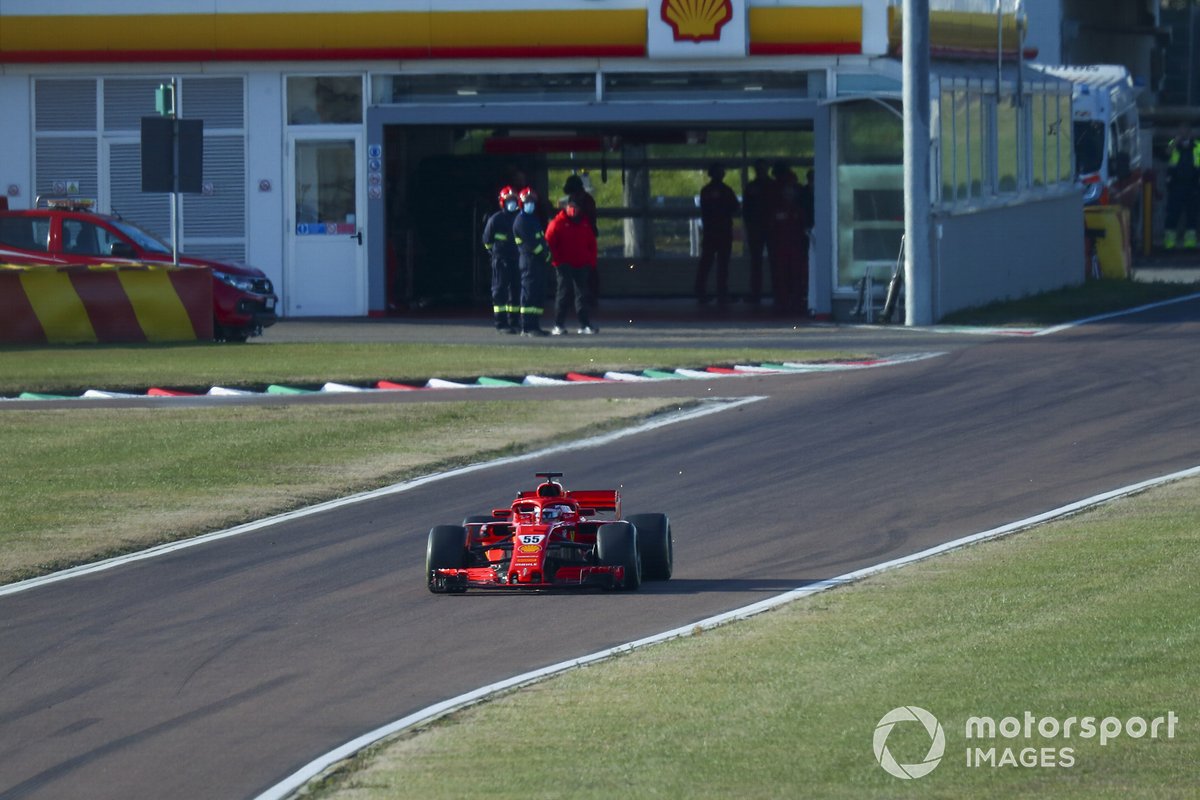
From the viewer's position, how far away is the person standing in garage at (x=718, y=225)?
101 feet

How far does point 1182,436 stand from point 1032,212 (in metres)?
15.5

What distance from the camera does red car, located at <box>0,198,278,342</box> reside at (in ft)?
86.3

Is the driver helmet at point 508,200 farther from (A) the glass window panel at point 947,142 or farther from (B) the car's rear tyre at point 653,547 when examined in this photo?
(B) the car's rear tyre at point 653,547

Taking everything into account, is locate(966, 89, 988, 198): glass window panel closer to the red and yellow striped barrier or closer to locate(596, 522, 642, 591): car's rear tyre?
the red and yellow striped barrier

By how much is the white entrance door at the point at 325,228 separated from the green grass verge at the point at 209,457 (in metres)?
11.2

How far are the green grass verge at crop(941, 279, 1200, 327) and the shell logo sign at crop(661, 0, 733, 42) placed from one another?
557cm

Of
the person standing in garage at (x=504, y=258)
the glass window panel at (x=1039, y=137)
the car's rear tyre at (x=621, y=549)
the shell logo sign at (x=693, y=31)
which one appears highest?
the shell logo sign at (x=693, y=31)

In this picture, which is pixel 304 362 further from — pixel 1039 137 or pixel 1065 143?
pixel 1065 143

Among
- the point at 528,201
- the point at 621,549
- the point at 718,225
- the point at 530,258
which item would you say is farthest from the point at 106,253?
the point at 621,549

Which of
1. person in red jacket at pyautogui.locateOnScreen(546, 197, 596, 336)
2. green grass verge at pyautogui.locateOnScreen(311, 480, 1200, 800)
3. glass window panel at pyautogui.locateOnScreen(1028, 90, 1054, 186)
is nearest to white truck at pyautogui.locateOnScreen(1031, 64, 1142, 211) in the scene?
glass window panel at pyautogui.locateOnScreen(1028, 90, 1054, 186)

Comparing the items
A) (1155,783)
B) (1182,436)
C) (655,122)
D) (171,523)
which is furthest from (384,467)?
(655,122)

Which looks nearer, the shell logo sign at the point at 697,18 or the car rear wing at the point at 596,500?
the car rear wing at the point at 596,500

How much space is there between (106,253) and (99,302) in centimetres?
145

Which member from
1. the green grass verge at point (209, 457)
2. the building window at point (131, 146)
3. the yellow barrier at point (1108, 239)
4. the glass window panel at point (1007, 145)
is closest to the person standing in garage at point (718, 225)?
the glass window panel at point (1007, 145)
